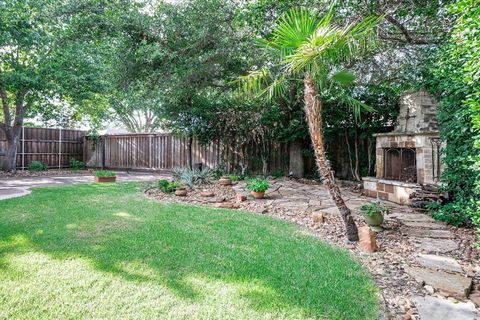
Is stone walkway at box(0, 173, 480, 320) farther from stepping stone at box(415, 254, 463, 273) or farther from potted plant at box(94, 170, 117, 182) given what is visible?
potted plant at box(94, 170, 117, 182)

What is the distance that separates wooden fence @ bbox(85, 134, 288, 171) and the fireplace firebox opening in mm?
2981

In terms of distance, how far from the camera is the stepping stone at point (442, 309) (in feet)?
5.75

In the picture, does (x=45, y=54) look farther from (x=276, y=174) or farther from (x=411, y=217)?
(x=411, y=217)

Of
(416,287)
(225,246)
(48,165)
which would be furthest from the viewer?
(48,165)

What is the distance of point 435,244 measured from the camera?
2.99m

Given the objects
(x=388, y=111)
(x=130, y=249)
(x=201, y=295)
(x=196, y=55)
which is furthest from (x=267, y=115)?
(x=201, y=295)

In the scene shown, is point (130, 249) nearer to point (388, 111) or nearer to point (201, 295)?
point (201, 295)

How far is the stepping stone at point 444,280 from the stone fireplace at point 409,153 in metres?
2.70

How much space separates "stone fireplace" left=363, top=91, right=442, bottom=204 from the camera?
4.76m

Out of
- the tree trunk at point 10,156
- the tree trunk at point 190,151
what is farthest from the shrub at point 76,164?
the tree trunk at point 190,151

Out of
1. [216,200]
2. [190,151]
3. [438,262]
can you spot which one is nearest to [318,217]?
[438,262]

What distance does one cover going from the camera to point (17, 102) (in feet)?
29.5

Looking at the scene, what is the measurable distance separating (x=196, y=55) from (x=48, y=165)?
877 centimetres

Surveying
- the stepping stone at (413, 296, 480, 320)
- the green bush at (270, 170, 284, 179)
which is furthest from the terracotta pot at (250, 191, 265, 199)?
the stepping stone at (413, 296, 480, 320)
